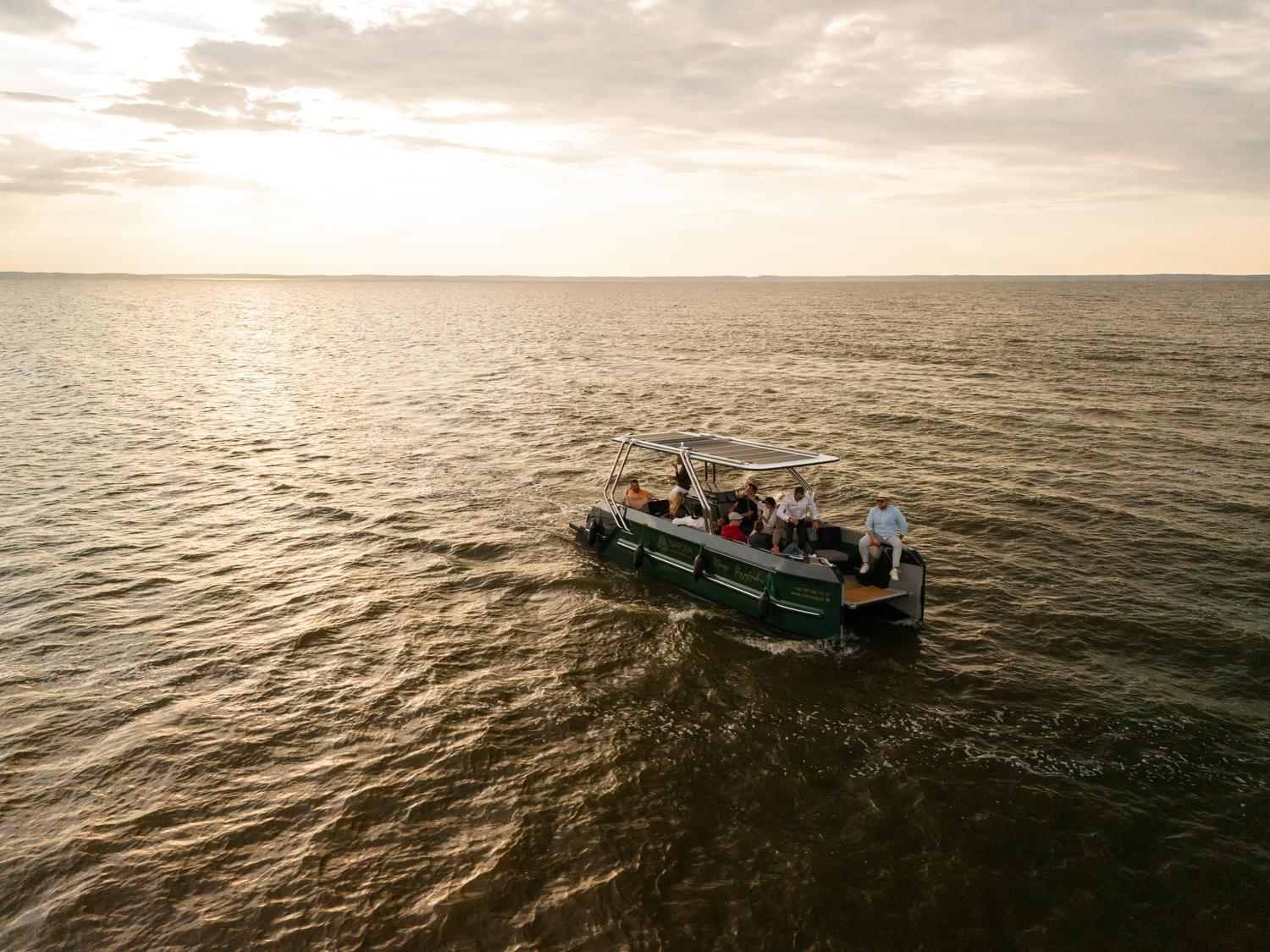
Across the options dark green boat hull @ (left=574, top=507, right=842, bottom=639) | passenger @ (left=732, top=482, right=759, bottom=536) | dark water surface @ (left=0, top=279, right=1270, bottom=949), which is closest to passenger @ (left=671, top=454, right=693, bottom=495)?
passenger @ (left=732, top=482, right=759, bottom=536)

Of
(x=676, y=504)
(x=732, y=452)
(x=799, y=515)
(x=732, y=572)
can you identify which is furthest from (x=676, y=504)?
(x=799, y=515)

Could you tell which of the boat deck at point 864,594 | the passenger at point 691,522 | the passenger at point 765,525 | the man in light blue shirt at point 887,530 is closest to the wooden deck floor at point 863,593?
the boat deck at point 864,594

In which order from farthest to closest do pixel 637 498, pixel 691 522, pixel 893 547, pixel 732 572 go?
1. pixel 637 498
2. pixel 691 522
3. pixel 732 572
4. pixel 893 547

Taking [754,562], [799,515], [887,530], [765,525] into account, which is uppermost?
[887,530]

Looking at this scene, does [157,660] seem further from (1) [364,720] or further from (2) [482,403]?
(2) [482,403]

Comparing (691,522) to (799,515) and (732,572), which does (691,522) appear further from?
(799,515)

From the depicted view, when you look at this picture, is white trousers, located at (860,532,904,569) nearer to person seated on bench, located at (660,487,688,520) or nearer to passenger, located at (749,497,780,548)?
passenger, located at (749,497,780,548)
